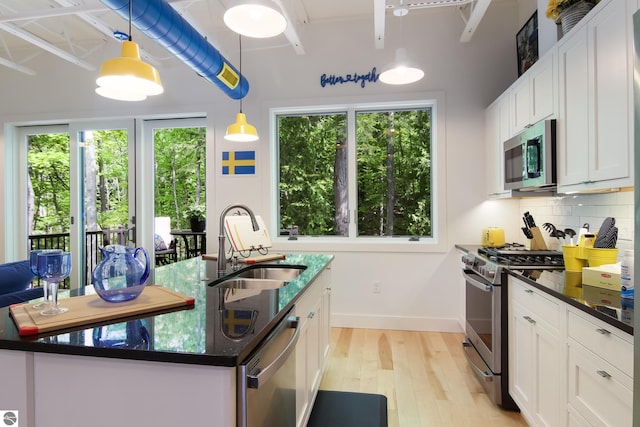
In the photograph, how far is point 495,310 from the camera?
7.78ft

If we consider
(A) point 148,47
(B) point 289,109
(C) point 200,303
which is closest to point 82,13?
(A) point 148,47

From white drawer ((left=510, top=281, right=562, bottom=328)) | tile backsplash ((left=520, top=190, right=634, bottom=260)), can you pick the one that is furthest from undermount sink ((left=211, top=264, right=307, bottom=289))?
tile backsplash ((left=520, top=190, right=634, bottom=260))

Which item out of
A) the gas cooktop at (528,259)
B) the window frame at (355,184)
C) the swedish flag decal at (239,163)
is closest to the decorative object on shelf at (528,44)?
the window frame at (355,184)

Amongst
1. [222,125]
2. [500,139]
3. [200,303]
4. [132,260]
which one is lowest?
[200,303]

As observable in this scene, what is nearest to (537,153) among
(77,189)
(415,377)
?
(415,377)

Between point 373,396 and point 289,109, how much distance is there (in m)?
3.07

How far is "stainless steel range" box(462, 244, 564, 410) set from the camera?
235cm

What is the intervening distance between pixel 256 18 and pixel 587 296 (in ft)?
6.42

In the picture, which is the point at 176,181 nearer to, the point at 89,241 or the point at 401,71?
the point at 89,241

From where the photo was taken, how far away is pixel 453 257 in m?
3.83

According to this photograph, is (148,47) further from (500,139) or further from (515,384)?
(515,384)

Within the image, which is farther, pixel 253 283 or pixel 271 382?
pixel 253 283

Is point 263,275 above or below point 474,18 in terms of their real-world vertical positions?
below

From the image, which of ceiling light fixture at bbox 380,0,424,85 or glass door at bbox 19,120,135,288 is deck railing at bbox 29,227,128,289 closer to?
glass door at bbox 19,120,135,288
